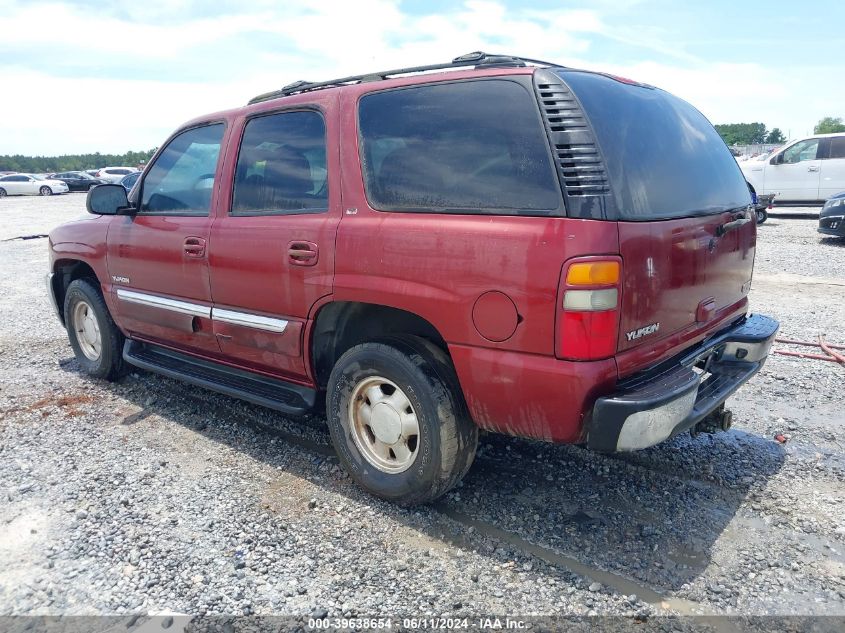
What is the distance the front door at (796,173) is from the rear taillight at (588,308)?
15.2 m

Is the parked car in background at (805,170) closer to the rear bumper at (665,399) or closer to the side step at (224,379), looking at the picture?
the rear bumper at (665,399)

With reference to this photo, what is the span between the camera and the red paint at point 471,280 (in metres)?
2.47

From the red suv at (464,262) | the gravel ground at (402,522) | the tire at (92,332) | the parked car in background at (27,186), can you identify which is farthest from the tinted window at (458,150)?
the parked car in background at (27,186)

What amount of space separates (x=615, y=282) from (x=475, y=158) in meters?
0.81

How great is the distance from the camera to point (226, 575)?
2.68m

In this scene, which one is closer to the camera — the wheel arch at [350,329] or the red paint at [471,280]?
the red paint at [471,280]

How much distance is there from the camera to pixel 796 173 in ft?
49.3

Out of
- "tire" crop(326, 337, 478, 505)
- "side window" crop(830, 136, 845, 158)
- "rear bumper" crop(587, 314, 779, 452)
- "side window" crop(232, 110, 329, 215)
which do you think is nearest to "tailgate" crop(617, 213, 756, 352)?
"rear bumper" crop(587, 314, 779, 452)

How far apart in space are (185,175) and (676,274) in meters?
3.14

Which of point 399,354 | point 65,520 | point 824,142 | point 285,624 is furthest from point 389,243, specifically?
point 824,142

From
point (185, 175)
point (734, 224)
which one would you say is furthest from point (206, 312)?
point (734, 224)

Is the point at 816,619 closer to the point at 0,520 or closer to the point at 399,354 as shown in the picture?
the point at 399,354

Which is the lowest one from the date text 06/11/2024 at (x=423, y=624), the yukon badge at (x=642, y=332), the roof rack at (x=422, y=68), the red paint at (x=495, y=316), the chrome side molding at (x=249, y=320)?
the date text 06/11/2024 at (x=423, y=624)

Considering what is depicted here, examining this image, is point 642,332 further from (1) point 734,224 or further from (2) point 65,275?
(2) point 65,275
